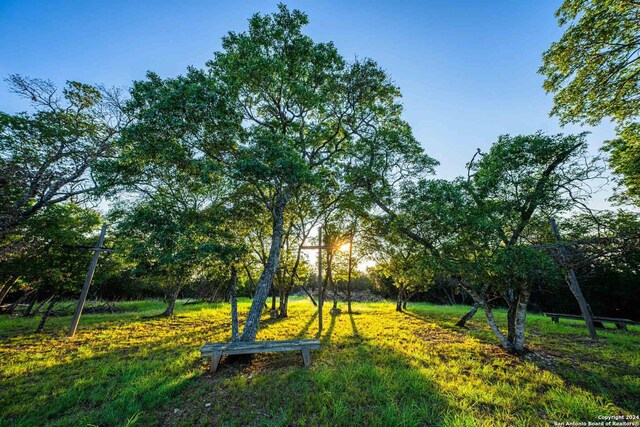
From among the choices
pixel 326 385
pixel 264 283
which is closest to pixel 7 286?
pixel 264 283

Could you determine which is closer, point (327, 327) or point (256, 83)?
point (256, 83)

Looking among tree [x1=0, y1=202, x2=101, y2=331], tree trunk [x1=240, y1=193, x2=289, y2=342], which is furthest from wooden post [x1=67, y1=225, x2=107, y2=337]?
tree trunk [x1=240, y1=193, x2=289, y2=342]

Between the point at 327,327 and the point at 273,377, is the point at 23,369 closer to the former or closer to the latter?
the point at 273,377

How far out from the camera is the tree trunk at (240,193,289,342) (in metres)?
7.48

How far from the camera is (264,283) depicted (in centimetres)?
804

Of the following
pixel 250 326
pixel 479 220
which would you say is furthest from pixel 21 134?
pixel 479 220

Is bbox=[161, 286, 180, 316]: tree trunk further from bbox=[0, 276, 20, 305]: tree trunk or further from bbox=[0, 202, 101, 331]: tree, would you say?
bbox=[0, 276, 20, 305]: tree trunk

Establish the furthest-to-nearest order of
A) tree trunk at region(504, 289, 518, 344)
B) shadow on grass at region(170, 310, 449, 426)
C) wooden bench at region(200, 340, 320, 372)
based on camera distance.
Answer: tree trunk at region(504, 289, 518, 344)
wooden bench at region(200, 340, 320, 372)
shadow on grass at region(170, 310, 449, 426)

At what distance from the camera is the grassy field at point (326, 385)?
408 cm

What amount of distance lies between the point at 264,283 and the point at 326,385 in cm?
384

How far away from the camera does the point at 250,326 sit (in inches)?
296

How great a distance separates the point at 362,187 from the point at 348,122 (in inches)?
126

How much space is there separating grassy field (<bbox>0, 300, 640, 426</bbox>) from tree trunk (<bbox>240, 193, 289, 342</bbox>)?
0.90m

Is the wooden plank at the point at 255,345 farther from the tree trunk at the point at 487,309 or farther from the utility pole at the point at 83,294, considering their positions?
the utility pole at the point at 83,294
